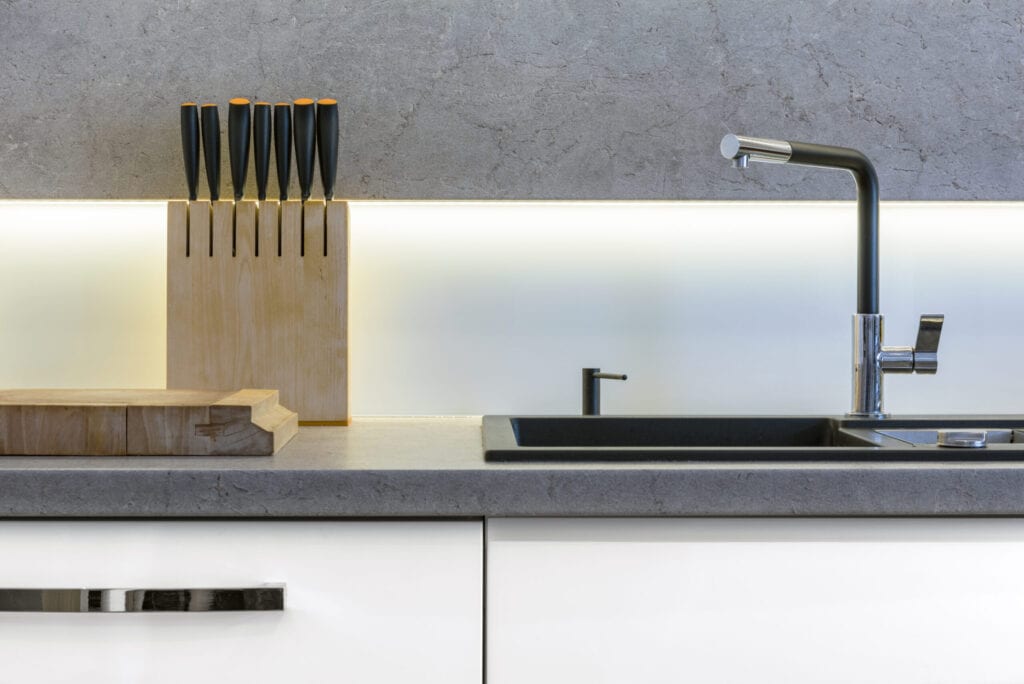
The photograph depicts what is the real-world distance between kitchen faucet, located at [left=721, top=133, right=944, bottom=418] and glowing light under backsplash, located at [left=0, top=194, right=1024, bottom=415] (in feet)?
0.57

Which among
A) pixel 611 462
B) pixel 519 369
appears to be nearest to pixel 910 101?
pixel 519 369

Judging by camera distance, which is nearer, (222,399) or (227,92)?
(222,399)

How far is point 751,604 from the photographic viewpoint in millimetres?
908

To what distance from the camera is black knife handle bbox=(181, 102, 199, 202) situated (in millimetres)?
1332

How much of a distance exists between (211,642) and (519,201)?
2.65 ft

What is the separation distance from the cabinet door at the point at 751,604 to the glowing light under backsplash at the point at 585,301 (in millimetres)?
611

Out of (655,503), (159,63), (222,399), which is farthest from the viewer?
(159,63)

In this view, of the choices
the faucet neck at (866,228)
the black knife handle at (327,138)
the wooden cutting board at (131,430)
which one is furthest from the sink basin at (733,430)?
the black knife handle at (327,138)

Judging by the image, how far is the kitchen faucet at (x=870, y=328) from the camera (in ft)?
4.26

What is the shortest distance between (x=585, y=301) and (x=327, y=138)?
0.48 meters

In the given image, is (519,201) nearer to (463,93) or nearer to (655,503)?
(463,93)

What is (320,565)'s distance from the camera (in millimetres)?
906

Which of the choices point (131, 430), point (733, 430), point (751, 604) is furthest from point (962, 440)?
point (131, 430)

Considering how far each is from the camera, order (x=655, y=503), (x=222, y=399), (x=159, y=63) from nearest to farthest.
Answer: (x=655, y=503)
(x=222, y=399)
(x=159, y=63)
